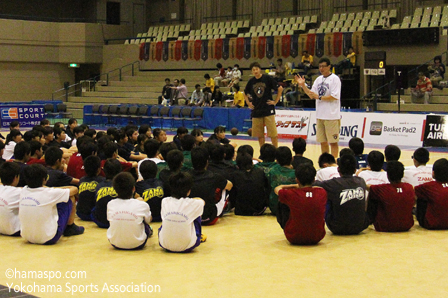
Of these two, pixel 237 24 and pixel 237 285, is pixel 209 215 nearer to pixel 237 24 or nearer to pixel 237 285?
pixel 237 285

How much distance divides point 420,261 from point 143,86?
25333 mm

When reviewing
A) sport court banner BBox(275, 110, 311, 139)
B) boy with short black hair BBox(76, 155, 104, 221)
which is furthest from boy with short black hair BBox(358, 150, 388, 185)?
sport court banner BBox(275, 110, 311, 139)

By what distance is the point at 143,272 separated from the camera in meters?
5.09

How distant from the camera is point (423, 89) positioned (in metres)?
19.7

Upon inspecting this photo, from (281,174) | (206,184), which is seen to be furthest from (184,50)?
(206,184)

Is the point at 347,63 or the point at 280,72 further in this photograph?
the point at 280,72

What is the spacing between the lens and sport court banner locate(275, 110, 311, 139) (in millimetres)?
17469

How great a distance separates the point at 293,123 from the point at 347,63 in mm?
6615

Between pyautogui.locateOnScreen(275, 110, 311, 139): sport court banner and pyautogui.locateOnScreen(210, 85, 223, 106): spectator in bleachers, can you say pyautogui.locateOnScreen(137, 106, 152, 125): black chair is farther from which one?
pyautogui.locateOnScreen(275, 110, 311, 139): sport court banner

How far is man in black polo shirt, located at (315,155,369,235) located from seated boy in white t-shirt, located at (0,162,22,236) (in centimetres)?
325

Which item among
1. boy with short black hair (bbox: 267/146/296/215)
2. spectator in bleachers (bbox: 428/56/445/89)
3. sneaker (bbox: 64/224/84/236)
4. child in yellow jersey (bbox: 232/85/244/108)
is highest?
spectator in bleachers (bbox: 428/56/445/89)

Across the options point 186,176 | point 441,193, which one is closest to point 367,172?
point 441,193

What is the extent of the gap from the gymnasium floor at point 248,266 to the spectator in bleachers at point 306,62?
17.3m

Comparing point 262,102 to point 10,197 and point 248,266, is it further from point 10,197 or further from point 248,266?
point 248,266
